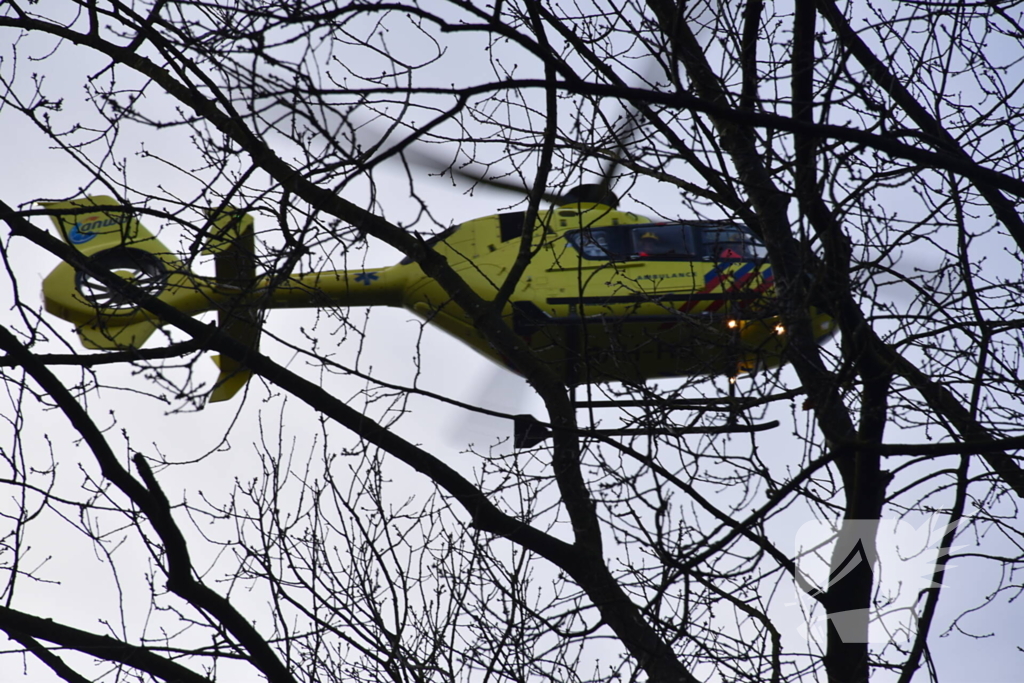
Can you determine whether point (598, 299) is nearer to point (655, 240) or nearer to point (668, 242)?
point (668, 242)

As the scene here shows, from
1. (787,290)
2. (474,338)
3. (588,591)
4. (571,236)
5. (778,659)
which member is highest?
(474,338)

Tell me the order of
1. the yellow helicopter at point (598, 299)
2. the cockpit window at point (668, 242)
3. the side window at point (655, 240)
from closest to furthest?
the yellow helicopter at point (598, 299) < the cockpit window at point (668, 242) < the side window at point (655, 240)

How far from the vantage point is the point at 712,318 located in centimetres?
411

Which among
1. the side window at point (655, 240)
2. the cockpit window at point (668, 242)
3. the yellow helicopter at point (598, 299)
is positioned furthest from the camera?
the side window at point (655, 240)

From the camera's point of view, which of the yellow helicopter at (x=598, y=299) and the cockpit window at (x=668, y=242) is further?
the cockpit window at (x=668, y=242)

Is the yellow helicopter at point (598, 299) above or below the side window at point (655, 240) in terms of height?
below

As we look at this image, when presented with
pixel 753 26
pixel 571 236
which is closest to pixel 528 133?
pixel 571 236

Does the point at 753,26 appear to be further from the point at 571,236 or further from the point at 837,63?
the point at 571,236

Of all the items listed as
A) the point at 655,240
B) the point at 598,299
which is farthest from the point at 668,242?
the point at 598,299

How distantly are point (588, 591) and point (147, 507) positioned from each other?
6.19 feet

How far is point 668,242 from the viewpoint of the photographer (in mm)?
6668

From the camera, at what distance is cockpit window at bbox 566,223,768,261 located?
425cm

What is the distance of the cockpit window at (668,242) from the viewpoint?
4246mm

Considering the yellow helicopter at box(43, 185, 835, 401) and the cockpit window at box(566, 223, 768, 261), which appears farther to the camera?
the cockpit window at box(566, 223, 768, 261)
